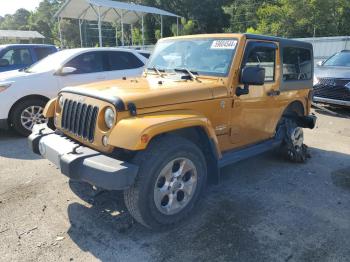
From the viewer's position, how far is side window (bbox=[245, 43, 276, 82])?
4.10 m

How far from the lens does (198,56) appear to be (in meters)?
4.16

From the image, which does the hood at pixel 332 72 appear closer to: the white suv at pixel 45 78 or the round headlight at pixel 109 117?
the white suv at pixel 45 78

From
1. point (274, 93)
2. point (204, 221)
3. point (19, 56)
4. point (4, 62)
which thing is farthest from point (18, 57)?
point (204, 221)

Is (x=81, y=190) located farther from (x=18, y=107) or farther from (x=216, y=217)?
(x=18, y=107)

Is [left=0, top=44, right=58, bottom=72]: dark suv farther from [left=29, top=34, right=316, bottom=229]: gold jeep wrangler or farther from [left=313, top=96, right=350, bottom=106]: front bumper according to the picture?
[left=313, top=96, right=350, bottom=106]: front bumper

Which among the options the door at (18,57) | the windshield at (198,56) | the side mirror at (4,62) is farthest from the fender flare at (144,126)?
the door at (18,57)

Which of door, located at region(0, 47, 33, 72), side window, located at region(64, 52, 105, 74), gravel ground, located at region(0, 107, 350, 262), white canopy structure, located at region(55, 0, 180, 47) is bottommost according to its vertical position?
gravel ground, located at region(0, 107, 350, 262)

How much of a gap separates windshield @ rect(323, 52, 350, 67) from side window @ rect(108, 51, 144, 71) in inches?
237

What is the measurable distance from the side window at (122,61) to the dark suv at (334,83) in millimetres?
5066

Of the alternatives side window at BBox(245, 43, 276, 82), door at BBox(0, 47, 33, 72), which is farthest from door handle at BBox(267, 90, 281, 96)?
door at BBox(0, 47, 33, 72)

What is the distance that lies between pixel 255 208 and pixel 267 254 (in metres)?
0.86

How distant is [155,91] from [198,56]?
3.49 ft

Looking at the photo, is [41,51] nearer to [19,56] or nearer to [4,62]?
[19,56]

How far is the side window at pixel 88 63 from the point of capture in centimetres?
700
